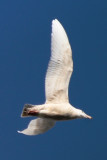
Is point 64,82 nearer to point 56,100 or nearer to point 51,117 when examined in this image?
point 56,100

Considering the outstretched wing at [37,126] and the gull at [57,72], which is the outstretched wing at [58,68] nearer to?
the gull at [57,72]

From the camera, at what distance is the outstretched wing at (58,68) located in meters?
2.35

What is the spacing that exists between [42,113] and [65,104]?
194 mm

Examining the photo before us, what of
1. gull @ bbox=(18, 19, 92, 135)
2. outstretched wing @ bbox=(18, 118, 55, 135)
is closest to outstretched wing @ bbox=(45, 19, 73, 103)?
gull @ bbox=(18, 19, 92, 135)

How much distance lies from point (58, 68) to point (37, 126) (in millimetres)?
446

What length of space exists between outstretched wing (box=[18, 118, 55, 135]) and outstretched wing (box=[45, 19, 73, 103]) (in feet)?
0.66

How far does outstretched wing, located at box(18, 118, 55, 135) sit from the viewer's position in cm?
240

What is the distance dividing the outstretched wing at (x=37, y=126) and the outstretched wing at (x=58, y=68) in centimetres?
20

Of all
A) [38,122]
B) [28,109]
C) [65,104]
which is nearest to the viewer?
[28,109]

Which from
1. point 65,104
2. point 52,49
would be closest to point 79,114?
point 65,104

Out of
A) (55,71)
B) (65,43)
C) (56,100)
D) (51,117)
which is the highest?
(65,43)

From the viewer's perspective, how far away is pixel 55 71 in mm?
2357

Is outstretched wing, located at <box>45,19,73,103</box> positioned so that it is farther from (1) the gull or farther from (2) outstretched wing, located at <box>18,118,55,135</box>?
(2) outstretched wing, located at <box>18,118,55,135</box>

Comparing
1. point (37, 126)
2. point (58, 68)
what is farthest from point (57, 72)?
point (37, 126)
